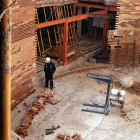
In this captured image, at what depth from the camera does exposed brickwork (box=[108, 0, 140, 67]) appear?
13.0 m

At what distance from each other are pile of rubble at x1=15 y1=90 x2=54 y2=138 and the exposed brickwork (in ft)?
16.9

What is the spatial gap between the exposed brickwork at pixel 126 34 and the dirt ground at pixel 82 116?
2.38 m

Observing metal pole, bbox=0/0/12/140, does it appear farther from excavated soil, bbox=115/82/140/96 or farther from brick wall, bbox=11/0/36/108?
excavated soil, bbox=115/82/140/96

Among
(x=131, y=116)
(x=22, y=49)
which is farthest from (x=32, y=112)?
(x=131, y=116)

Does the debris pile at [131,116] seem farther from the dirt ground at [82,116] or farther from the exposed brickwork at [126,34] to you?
the exposed brickwork at [126,34]

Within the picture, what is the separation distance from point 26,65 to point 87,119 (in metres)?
3.45

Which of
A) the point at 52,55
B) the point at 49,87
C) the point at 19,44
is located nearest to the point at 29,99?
the point at 49,87

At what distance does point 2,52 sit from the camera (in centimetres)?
271

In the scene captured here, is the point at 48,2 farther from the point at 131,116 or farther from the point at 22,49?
the point at 131,116

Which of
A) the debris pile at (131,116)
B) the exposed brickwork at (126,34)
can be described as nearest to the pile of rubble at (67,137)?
the debris pile at (131,116)

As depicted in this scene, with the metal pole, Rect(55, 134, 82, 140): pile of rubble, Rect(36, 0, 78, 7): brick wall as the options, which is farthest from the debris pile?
Rect(36, 0, 78, 7): brick wall

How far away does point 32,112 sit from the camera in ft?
30.2

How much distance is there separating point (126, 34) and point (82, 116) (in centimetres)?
618

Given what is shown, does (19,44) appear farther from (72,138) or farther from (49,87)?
(72,138)
